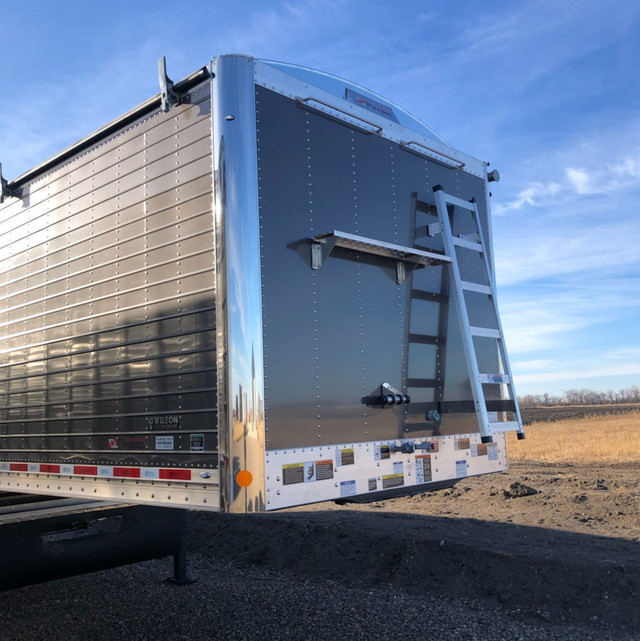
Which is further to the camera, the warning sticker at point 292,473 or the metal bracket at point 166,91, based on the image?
the metal bracket at point 166,91

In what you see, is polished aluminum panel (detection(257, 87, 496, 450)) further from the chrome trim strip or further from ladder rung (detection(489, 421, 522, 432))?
ladder rung (detection(489, 421, 522, 432))

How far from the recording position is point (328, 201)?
3.98m

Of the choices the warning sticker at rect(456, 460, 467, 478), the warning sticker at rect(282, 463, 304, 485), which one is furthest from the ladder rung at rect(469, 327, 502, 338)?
the warning sticker at rect(282, 463, 304, 485)

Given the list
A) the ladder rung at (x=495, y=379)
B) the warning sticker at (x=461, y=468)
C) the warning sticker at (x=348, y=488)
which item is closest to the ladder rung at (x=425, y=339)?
the ladder rung at (x=495, y=379)

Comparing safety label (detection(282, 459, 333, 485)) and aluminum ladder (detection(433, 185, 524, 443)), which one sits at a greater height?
aluminum ladder (detection(433, 185, 524, 443))

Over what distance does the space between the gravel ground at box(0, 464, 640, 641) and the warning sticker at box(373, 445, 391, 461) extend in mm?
1581

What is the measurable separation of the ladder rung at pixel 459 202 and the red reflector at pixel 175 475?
104 inches

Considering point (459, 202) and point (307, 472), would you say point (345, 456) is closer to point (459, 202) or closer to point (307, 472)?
point (307, 472)

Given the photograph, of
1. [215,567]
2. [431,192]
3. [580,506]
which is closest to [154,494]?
[431,192]

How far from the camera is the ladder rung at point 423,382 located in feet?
13.9

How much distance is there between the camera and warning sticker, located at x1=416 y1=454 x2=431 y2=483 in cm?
412

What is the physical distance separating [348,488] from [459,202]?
7.57ft

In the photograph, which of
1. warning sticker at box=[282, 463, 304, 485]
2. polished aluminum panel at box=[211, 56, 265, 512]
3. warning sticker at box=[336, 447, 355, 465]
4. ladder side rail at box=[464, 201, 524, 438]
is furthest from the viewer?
ladder side rail at box=[464, 201, 524, 438]

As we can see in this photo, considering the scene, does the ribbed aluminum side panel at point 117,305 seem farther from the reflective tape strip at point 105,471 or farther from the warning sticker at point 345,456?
the warning sticker at point 345,456
